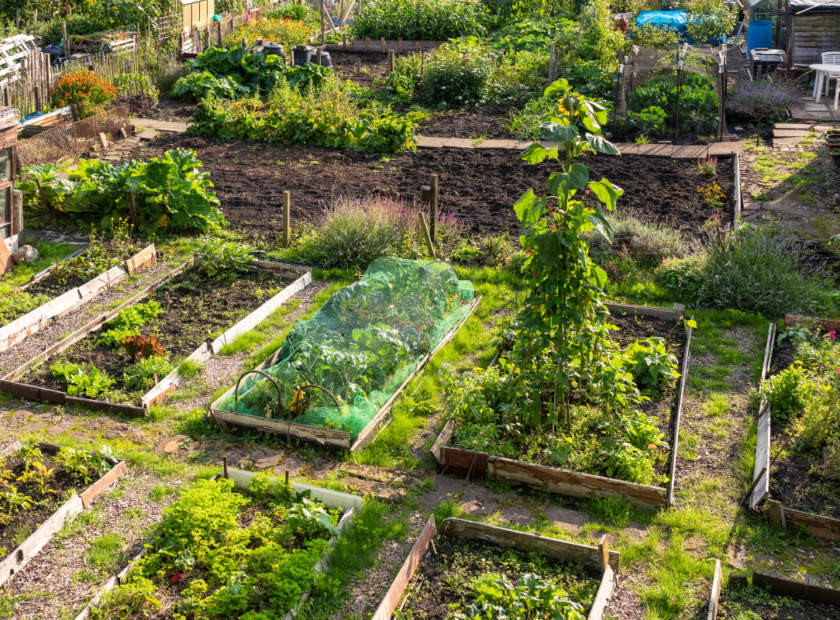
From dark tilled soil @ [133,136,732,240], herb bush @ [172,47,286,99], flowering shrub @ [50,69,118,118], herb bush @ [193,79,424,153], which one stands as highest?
herb bush @ [172,47,286,99]

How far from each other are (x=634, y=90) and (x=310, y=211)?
27.2 ft

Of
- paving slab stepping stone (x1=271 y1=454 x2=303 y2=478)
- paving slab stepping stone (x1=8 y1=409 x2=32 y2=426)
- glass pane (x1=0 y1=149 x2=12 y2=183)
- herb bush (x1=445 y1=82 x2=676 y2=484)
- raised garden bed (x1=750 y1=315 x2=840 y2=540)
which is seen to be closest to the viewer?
raised garden bed (x1=750 y1=315 x2=840 y2=540)

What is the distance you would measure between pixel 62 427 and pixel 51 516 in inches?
58.7

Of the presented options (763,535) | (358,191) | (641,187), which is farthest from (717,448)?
(358,191)

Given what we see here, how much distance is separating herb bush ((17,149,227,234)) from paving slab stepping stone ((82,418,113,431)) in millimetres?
4232

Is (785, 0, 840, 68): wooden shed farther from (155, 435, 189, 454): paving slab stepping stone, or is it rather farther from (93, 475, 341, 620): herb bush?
(93, 475, 341, 620): herb bush

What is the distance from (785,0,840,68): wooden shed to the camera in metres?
18.3

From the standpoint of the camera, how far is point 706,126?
14.8 meters

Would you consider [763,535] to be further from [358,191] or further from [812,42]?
[812,42]

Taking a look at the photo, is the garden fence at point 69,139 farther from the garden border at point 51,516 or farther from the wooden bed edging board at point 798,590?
the wooden bed edging board at point 798,590

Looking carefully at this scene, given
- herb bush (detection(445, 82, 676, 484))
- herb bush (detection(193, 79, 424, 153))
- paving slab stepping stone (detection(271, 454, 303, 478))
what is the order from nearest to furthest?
herb bush (detection(445, 82, 676, 484)), paving slab stepping stone (detection(271, 454, 303, 478)), herb bush (detection(193, 79, 424, 153))

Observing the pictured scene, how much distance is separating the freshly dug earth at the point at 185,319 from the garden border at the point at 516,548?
344cm

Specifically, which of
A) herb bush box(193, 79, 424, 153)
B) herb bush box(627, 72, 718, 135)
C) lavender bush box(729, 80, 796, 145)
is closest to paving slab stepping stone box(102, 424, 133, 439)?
herb bush box(193, 79, 424, 153)

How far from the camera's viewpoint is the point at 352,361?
668 centimetres
